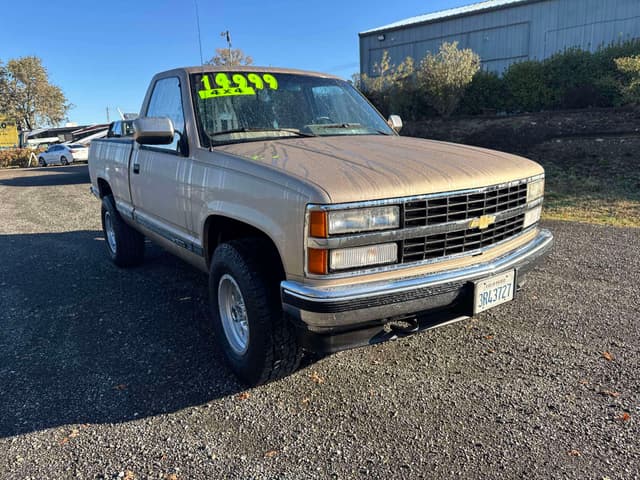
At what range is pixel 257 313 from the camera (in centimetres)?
267

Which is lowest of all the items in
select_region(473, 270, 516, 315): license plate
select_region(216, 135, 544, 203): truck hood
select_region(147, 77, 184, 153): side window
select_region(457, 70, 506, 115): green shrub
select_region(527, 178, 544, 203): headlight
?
select_region(473, 270, 516, 315): license plate

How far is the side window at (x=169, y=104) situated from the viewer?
12.0 feet

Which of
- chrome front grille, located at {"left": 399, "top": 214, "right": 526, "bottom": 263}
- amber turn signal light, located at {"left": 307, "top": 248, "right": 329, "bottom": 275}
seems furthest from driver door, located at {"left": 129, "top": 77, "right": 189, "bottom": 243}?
chrome front grille, located at {"left": 399, "top": 214, "right": 526, "bottom": 263}

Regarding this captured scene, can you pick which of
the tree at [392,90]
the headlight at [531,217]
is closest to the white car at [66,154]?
the tree at [392,90]

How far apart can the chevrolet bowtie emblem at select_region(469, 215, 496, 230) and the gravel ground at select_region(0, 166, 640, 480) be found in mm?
A: 989

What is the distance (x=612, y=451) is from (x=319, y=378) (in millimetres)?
1628

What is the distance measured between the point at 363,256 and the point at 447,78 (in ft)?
48.8

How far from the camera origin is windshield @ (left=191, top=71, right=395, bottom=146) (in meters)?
3.48

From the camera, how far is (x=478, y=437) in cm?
247

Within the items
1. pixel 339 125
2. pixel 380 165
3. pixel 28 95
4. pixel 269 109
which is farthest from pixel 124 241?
pixel 28 95

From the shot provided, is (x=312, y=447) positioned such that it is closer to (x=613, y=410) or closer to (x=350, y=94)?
(x=613, y=410)

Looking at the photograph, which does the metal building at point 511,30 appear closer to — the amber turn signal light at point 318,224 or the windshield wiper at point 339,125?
the windshield wiper at point 339,125

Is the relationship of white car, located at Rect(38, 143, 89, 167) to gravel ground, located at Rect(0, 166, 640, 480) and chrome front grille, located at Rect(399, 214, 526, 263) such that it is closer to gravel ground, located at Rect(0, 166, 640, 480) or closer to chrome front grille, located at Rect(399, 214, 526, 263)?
gravel ground, located at Rect(0, 166, 640, 480)

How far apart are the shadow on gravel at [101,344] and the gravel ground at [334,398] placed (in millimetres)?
16
